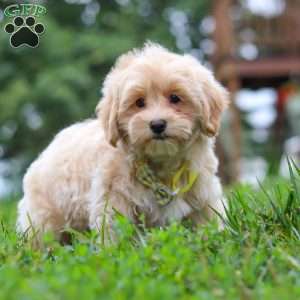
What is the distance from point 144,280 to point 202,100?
73.0 inches

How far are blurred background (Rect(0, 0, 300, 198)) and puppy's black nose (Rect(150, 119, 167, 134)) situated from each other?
7.47 metres

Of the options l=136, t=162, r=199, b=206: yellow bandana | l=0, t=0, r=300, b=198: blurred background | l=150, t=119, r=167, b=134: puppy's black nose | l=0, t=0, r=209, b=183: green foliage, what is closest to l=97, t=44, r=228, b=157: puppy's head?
l=150, t=119, r=167, b=134: puppy's black nose

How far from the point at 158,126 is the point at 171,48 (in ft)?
26.4

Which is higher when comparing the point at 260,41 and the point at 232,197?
the point at 232,197

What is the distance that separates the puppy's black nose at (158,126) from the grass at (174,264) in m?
0.60

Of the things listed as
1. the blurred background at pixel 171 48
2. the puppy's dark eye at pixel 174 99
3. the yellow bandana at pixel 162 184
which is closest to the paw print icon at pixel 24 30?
the puppy's dark eye at pixel 174 99

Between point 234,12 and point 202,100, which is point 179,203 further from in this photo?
point 234,12

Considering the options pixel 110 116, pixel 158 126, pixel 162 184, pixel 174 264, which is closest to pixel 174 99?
pixel 158 126

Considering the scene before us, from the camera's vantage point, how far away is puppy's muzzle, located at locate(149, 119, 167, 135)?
430 centimetres

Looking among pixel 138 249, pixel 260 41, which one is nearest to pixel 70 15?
pixel 260 41

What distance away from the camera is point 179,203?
445cm

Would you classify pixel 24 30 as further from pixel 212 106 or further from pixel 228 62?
pixel 228 62

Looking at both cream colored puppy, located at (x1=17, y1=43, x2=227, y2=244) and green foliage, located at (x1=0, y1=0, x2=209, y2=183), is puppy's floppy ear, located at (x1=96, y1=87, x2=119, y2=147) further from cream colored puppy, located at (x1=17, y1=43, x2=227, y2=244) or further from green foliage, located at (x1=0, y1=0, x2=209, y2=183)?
green foliage, located at (x1=0, y1=0, x2=209, y2=183)

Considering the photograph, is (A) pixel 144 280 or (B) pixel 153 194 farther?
(B) pixel 153 194
